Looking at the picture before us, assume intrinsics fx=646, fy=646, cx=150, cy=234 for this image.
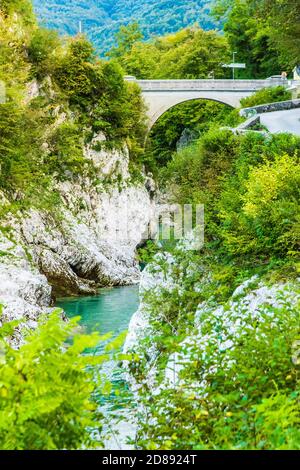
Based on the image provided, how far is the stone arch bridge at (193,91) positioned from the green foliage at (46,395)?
129 feet

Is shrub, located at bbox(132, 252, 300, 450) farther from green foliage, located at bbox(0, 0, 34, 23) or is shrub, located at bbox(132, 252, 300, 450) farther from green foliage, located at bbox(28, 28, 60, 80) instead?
green foliage, located at bbox(0, 0, 34, 23)

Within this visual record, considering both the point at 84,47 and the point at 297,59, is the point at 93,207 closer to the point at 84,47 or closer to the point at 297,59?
the point at 84,47

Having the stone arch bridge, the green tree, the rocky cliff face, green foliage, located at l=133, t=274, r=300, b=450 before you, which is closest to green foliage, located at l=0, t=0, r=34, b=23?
the rocky cliff face

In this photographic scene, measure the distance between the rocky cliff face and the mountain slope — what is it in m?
82.2

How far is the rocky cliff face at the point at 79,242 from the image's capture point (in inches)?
859

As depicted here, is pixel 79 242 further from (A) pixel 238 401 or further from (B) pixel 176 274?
(A) pixel 238 401

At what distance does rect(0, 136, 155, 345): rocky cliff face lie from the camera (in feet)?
71.6

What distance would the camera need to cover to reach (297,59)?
22.1 m

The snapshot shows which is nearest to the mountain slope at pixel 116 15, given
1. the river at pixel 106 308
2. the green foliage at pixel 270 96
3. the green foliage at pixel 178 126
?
the green foliage at pixel 178 126

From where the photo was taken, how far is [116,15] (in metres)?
154

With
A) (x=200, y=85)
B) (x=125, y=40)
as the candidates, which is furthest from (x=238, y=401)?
(x=125, y=40)

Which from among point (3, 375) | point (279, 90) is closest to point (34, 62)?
point (279, 90)

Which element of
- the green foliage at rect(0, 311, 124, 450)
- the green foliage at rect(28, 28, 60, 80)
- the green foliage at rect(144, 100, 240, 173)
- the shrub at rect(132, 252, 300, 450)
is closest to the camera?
the green foliage at rect(0, 311, 124, 450)

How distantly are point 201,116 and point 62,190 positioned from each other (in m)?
22.5
